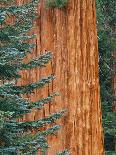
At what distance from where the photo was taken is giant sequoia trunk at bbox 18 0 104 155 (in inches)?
207

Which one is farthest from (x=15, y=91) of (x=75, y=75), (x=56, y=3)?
(x=56, y=3)

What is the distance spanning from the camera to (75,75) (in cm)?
530

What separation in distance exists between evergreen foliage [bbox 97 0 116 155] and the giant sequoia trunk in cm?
274

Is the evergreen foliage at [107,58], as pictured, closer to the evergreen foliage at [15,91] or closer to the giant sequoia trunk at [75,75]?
the giant sequoia trunk at [75,75]

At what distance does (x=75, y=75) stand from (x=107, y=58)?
4.07 meters

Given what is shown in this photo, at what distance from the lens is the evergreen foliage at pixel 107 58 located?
330 inches

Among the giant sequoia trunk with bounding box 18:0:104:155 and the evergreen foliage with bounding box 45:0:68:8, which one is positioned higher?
the evergreen foliage with bounding box 45:0:68:8

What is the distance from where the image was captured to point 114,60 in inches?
356

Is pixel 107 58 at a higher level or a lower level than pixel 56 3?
lower

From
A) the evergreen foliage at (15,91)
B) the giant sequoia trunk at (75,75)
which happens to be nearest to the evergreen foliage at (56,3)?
the giant sequoia trunk at (75,75)

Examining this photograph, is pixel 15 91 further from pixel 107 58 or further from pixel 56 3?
pixel 107 58

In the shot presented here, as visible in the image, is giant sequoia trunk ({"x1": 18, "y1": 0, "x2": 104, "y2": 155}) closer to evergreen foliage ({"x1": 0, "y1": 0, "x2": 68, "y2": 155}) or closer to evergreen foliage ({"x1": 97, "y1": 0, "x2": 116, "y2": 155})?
evergreen foliage ({"x1": 0, "y1": 0, "x2": 68, "y2": 155})

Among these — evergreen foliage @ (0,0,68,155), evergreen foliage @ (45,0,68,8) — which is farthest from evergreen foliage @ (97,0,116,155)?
evergreen foliage @ (0,0,68,155)

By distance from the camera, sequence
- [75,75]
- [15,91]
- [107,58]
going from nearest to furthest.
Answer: [15,91]
[75,75]
[107,58]
